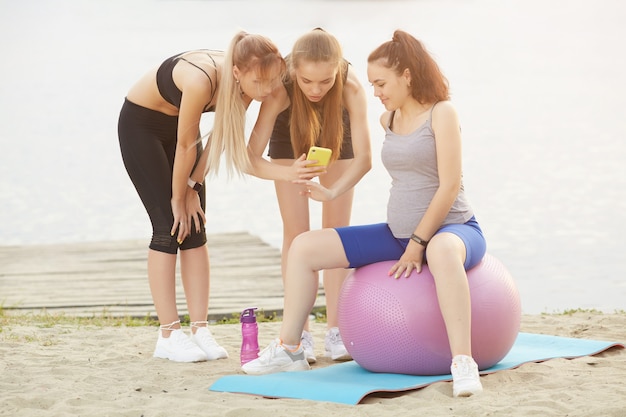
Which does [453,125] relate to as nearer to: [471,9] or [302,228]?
[302,228]

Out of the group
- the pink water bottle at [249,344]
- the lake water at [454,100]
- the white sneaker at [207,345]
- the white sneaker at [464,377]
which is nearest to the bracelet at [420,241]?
the white sneaker at [464,377]

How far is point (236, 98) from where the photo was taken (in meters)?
4.41

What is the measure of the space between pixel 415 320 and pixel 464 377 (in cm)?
33

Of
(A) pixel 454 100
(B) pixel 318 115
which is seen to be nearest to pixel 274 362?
(B) pixel 318 115

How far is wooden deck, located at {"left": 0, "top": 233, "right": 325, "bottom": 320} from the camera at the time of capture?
6941 mm

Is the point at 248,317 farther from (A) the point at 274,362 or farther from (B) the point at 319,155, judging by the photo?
(B) the point at 319,155

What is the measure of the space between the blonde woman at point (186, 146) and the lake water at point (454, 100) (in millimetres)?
258

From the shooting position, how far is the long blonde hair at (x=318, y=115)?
4.32 metres

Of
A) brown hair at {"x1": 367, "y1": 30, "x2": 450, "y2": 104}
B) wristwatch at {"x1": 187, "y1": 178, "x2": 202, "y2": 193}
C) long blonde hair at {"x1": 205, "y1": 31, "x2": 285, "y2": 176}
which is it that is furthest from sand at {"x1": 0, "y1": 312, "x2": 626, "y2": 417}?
brown hair at {"x1": 367, "y1": 30, "x2": 450, "y2": 104}

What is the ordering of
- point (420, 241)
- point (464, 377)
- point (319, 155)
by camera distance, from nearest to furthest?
1. point (464, 377)
2. point (420, 241)
3. point (319, 155)

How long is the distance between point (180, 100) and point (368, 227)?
1.09m

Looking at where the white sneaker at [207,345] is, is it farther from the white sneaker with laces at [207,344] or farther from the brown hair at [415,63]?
the brown hair at [415,63]

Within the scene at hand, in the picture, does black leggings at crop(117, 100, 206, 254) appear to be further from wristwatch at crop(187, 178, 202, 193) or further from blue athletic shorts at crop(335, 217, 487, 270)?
blue athletic shorts at crop(335, 217, 487, 270)

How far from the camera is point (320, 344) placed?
540cm
